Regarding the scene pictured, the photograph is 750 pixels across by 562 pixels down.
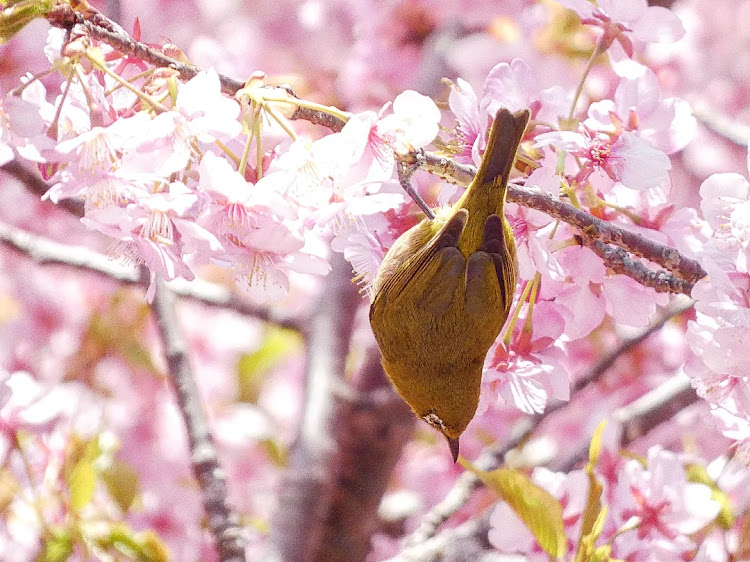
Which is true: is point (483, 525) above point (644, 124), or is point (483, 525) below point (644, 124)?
below

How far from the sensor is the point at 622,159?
130cm

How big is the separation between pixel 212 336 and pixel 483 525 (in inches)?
86.0

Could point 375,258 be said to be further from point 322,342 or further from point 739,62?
point 739,62

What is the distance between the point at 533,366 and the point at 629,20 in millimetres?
580

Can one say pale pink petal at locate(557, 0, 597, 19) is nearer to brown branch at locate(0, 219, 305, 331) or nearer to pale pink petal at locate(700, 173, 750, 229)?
pale pink petal at locate(700, 173, 750, 229)

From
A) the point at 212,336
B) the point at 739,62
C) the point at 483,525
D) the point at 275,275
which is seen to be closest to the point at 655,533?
the point at 483,525

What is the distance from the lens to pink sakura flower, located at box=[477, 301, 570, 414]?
137cm

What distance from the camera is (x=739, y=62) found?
4.14 metres

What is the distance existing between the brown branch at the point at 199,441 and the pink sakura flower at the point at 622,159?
1.07m

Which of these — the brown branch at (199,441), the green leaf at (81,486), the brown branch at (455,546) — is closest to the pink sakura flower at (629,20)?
the brown branch at (455,546)

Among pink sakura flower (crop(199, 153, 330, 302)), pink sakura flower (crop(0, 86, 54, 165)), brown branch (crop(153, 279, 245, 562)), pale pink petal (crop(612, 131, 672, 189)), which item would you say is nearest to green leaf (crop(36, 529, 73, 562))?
brown branch (crop(153, 279, 245, 562))

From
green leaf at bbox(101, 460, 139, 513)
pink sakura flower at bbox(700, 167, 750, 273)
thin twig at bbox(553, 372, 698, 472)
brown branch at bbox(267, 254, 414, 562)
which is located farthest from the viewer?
brown branch at bbox(267, 254, 414, 562)

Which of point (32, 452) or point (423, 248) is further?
point (32, 452)

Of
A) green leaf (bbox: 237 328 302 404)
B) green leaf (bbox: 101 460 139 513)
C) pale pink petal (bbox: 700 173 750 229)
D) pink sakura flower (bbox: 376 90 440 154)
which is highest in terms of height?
pink sakura flower (bbox: 376 90 440 154)
